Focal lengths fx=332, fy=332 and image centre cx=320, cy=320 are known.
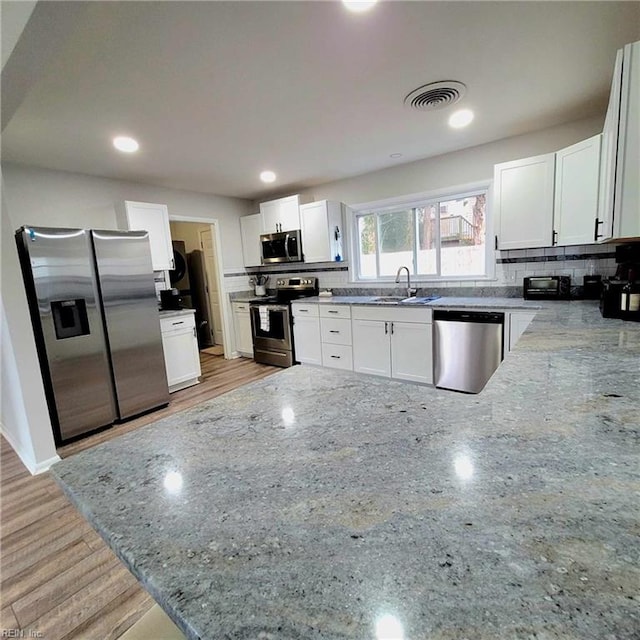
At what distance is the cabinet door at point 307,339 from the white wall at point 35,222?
1.61 meters

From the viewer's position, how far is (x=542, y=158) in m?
2.69

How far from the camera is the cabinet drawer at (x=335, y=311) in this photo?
12.3 ft

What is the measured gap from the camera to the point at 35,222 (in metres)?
3.15

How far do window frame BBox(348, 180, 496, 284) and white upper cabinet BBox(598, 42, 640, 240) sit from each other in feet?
5.70

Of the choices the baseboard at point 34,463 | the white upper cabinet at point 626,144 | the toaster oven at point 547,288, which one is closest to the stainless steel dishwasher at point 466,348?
the toaster oven at point 547,288

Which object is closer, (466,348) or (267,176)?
(466,348)

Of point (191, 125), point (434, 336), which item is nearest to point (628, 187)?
point (434, 336)

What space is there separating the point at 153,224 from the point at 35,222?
1.03m

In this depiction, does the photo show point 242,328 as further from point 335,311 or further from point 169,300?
point 335,311

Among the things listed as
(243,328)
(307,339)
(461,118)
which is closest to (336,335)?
(307,339)

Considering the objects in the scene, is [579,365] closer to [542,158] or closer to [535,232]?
[535,232]

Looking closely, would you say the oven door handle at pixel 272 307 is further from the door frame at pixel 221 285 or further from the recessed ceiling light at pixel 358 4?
the recessed ceiling light at pixel 358 4

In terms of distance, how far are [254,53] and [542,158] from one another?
235 cm

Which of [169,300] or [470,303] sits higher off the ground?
[169,300]
